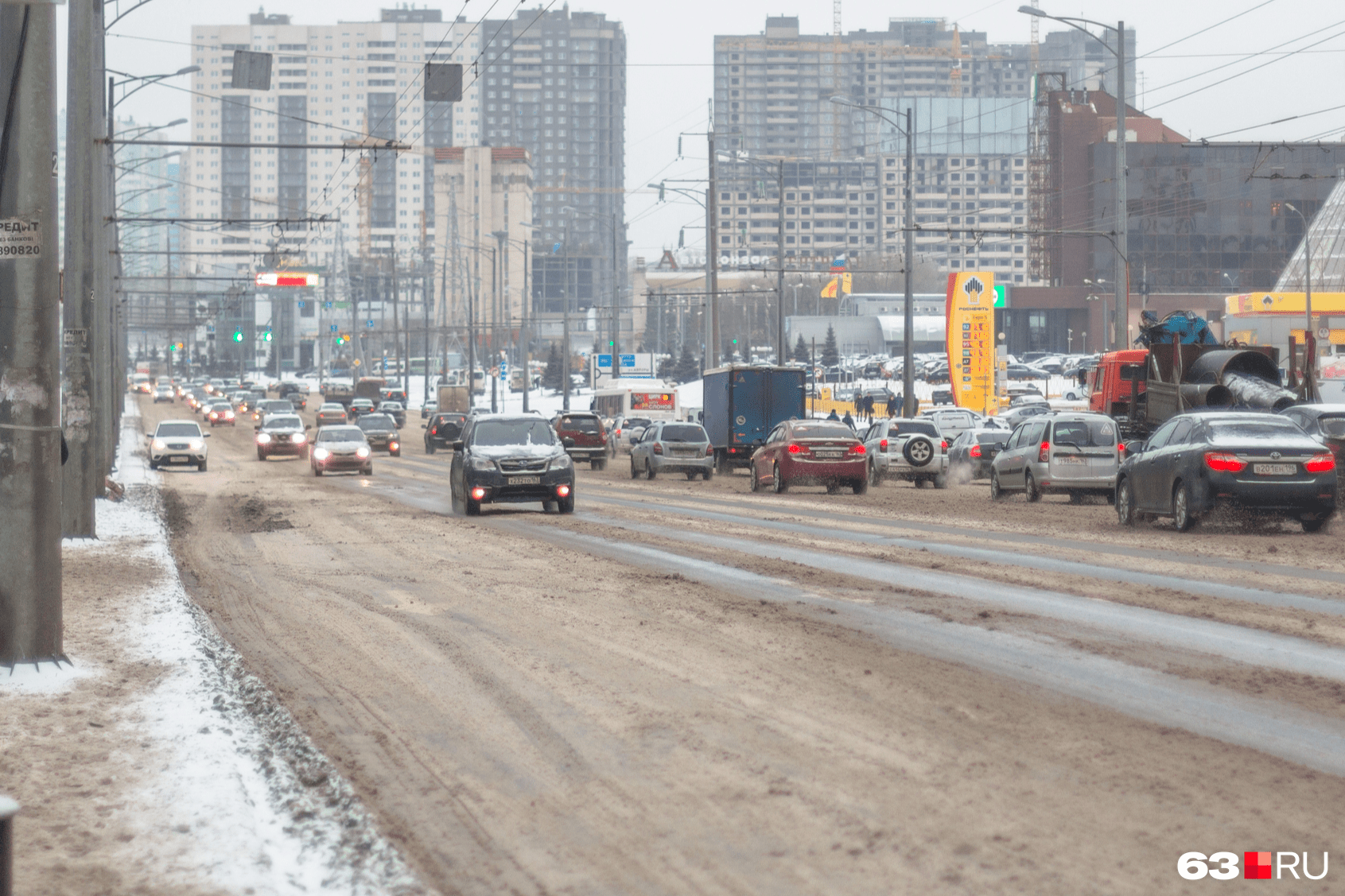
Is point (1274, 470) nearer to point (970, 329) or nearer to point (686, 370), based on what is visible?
point (970, 329)

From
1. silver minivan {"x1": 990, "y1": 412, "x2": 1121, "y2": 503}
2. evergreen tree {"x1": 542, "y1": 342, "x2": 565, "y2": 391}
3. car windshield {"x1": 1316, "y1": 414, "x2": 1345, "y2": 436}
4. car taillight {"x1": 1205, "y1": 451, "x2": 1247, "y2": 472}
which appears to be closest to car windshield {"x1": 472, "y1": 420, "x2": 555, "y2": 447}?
silver minivan {"x1": 990, "y1": 412, "x2": 1121, "y2": 503}

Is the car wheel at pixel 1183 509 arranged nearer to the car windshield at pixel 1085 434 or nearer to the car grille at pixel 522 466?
the car windshield at pixel 1085 434

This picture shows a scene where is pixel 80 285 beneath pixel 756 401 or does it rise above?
above

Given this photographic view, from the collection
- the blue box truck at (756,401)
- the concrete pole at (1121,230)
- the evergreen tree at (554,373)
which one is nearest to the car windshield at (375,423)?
the blue box truck at (756,401)

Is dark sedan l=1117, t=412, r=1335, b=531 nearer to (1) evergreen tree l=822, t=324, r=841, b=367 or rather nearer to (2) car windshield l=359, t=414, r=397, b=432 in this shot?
(2) car windshield l=359, t=414, r=397, b=432

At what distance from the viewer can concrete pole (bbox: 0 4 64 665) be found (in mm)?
9188

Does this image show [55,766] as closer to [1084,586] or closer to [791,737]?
[791,737]

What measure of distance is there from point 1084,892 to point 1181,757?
2.09 m

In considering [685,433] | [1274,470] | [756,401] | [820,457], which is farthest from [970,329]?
[1274,470]

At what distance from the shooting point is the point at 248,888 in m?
5.49

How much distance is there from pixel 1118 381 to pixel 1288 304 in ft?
217

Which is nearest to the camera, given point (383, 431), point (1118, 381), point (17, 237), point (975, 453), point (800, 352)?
point (17, 237)

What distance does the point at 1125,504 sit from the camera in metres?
22.2

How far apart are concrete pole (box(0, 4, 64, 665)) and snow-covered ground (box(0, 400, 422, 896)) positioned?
1.69 ft
